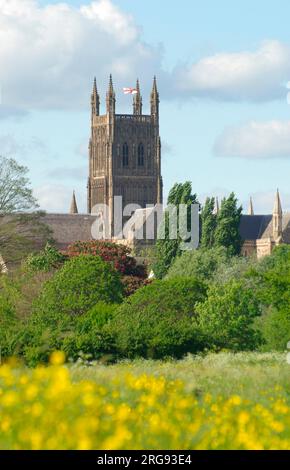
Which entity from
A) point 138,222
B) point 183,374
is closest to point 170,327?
point 183,374

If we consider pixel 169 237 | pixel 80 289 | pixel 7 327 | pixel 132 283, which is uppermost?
pixel 169 237

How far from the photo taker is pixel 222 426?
1543cm

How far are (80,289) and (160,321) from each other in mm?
15339

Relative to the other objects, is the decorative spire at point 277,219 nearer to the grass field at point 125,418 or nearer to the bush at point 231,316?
the bush at point 231,316

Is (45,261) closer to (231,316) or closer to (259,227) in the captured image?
(231,316)

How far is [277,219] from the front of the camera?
174750mm

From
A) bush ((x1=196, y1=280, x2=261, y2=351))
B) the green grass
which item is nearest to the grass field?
the green grass

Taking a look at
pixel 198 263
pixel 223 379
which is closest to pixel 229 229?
pixel 198 263

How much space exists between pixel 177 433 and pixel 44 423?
146 cm

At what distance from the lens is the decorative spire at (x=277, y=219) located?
174 metres

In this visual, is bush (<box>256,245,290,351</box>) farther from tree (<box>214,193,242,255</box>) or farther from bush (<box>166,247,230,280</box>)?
tree (<box>214,193,242,255</box>)

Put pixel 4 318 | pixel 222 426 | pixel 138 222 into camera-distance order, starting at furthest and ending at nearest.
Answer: pixel 138 222
pixel 4 318
pixel 222 426

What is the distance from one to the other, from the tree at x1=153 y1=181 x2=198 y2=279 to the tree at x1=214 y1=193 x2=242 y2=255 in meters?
3.54
